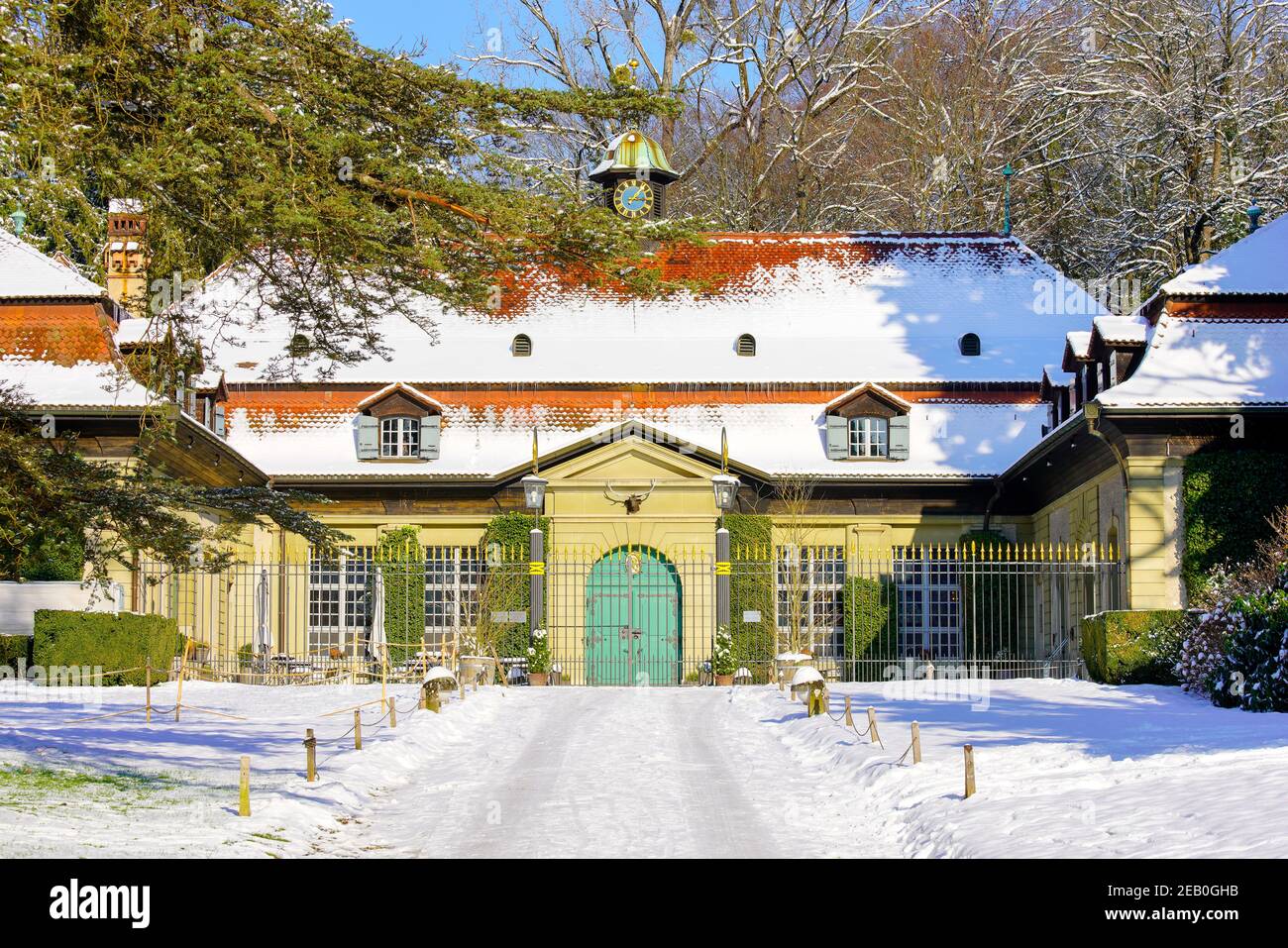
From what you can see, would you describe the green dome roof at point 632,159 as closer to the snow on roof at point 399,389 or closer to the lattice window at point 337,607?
the snow on roof at point 399,389

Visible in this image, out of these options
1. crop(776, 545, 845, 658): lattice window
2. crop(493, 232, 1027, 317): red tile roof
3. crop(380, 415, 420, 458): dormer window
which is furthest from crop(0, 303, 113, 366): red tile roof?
crop(776, 545, 845, 658): lattice window

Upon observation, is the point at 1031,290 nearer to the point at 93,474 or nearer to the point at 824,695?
the point at 824,695

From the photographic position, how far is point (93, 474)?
13805 mm

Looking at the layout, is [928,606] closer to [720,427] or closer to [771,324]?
[720,427]

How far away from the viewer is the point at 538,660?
29406 millimetres

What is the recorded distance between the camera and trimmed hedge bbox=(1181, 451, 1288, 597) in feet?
83.1

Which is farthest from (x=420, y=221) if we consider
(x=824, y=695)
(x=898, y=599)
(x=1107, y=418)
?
(x=898, y=599)

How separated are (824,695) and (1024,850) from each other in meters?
10.4

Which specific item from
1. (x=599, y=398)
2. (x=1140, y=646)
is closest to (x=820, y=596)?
(x=599, y=398)

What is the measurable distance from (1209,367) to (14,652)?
18.7 metres

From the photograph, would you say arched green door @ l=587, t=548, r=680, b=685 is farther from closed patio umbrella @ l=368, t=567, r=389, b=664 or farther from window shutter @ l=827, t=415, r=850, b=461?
window shutter @ l=827, t=415, r=850, b=461

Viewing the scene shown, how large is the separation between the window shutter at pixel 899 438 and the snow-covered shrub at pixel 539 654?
887 centimetres

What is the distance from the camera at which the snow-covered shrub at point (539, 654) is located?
29391mm

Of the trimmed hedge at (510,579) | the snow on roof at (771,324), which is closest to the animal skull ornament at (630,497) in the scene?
the trimmed hedge at (510,579)
